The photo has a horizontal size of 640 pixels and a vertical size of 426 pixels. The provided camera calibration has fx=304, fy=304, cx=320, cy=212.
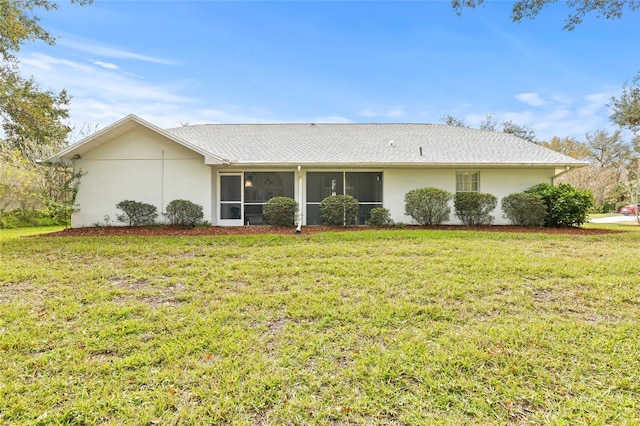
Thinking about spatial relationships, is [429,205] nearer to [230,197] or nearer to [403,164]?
[403,164]

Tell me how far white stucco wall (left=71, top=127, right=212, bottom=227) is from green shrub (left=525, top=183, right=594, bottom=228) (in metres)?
12.9

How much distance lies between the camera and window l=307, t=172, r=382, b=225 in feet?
41.4

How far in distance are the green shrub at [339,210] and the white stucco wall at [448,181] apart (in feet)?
6.34

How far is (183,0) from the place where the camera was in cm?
1056

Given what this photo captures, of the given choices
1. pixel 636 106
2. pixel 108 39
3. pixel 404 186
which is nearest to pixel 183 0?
pixel 108 39

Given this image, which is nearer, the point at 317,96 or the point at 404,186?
the point at 404,186

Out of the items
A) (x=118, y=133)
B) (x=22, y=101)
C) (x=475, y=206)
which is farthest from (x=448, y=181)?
(x=22, y=101)

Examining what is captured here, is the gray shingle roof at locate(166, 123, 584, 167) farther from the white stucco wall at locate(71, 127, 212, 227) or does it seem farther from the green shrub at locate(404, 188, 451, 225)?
the green shrub at locate(404, 188, 451, 225)

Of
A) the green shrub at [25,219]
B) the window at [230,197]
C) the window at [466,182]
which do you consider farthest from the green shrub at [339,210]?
the green shrub at [25,219]

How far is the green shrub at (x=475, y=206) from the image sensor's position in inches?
447

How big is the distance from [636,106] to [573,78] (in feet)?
22.2

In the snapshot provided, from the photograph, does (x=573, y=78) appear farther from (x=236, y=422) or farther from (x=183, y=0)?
(x=236, y=422)

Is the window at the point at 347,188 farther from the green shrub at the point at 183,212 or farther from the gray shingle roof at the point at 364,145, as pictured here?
the green shrub at the point at 183,212

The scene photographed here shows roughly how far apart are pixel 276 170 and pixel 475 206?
7851mm
